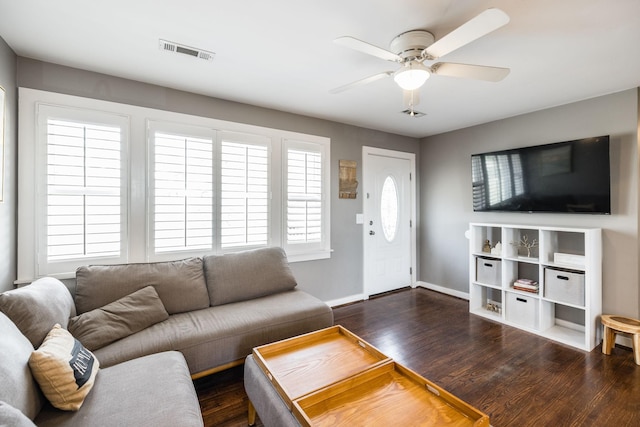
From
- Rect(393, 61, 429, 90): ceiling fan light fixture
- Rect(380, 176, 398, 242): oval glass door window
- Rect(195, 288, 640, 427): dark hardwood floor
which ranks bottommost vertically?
Rect(195, 288, 640, 427): dark hardwood floor

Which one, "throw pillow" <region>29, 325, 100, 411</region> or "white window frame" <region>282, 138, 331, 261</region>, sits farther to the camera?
"white window frame" <region>282, 138, 331, 261</region>

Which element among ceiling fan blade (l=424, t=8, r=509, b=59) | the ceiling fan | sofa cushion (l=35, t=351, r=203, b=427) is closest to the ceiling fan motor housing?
the ceiling fan

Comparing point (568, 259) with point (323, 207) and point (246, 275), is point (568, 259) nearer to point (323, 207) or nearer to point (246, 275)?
point (323, 207)

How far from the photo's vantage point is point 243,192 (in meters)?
3.04

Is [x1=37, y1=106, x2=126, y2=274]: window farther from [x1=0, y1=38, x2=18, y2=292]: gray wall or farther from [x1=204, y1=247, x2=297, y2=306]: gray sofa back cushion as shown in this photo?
[x1=204, y1=247, x2=297, y2=306]: gray sofa back cushion

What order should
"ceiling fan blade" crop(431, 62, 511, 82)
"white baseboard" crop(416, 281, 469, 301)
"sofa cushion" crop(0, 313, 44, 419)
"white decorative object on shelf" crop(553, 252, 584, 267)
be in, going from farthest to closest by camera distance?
"white baseboard" crop(416, 281, 469, 301)
"white decorative object on shelf" crop(553, 252, 584, 267)
"ceiling fan blade" crop(431, 62, 511, 82)
"sofa cushion" crop(0, 313, 44, 419)

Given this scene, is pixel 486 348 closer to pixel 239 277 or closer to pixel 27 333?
pixel 239 277

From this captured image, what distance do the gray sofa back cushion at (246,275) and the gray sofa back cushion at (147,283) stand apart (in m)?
0.09

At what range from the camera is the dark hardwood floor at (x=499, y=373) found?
1.86 metres

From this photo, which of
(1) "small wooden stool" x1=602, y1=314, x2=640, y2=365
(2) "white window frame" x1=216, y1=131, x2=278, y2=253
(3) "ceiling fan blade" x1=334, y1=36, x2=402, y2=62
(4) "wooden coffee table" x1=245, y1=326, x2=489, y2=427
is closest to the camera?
(4) "wooden coffee table" x1=245, y1=326, x2=489, y2=427

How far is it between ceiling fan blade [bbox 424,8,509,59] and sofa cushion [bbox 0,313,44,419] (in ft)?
7.76

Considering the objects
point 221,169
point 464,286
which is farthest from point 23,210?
point 464,286

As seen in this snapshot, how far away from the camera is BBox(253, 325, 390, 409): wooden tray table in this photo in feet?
4.96

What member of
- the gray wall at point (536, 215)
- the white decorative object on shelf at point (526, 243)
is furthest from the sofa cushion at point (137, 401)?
the gray wall at point (536, 215)
